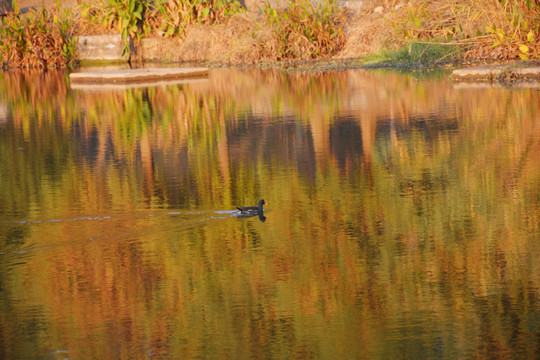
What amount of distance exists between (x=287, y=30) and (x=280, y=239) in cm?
2032

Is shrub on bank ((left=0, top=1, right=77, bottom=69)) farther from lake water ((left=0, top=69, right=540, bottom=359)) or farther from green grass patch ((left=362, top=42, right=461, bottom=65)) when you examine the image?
lake water ((left=0, top=69, right=540, bottom=359))

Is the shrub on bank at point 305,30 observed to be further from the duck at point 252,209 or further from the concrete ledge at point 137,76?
the duck at point 252,209

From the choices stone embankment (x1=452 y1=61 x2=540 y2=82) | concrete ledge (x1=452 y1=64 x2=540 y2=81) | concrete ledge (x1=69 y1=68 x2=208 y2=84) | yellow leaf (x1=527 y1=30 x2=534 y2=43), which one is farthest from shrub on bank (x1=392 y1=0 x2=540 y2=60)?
concrete ledge (x1=69 y1=68 x2=208 y2=84)

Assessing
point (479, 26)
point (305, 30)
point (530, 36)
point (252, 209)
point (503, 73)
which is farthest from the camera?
point (305, 30)

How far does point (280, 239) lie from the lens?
6922 millimetres

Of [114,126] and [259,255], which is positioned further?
[114,126]

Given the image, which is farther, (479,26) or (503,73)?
(479,26)

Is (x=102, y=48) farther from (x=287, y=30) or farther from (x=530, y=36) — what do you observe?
(x=530, y=36)

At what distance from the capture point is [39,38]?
30672 millimetres

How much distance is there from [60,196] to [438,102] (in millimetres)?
7851

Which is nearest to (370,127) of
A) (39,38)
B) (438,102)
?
(438,102)

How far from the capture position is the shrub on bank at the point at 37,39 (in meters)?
30.3

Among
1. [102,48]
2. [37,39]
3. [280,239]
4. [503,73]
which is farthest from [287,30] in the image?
[280,239]

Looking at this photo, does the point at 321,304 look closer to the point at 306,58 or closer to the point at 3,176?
the point at 3,176
